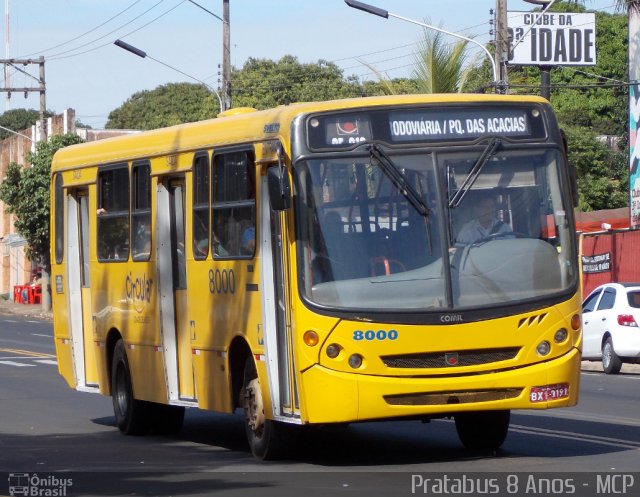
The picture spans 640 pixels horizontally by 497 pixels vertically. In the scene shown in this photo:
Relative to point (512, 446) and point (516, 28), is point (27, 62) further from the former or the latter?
point (512, 446)

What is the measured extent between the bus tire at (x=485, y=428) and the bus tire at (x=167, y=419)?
3.82 m

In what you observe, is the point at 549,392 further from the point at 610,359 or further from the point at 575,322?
the point at 610,359

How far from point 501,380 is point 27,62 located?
2029 inches

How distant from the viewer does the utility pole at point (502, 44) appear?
30.7 metres

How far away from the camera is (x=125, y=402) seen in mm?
15422

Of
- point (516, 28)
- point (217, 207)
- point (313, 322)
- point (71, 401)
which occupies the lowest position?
point (71, 401)

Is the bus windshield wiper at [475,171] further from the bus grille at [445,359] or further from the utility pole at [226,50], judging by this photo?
the utility pole at [226,50]

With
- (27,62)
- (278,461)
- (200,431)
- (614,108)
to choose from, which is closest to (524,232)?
(278,461)

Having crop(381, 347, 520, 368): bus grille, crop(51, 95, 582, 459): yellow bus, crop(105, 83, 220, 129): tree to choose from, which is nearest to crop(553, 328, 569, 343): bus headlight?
crop(51, 95, 582, 459): yellow bus

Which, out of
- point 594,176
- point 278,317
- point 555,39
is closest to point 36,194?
point 594,176

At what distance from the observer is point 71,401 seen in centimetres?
1948

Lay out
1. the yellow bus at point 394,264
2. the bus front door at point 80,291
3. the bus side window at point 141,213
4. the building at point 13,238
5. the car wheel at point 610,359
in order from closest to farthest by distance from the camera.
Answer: the yellow bus at point 394,264 < the bus side window at point 141,213 < the bus front door at point 80,291 < the car wheel at point 610,359 < the building at point 13,238

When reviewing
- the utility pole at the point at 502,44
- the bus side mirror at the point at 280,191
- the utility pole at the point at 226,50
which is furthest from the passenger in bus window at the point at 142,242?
the utility pole at the point at 226,50

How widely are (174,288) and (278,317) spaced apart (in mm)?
2526
